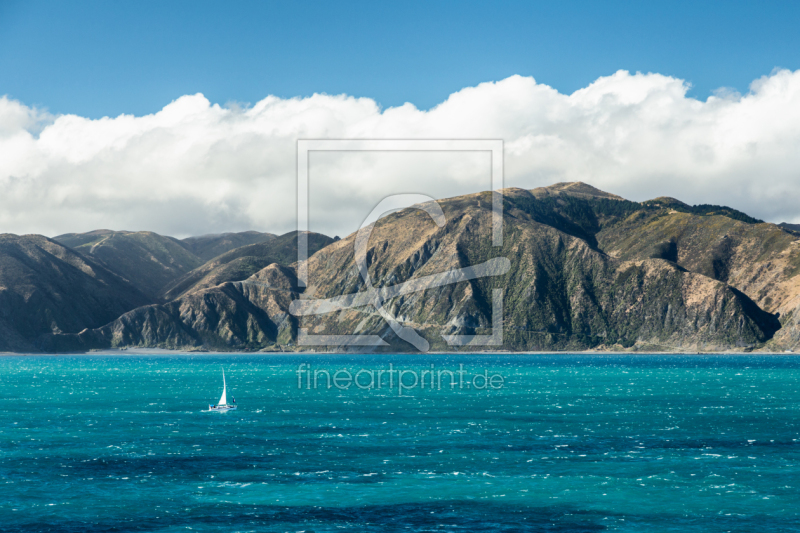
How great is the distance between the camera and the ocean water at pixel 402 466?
148ft

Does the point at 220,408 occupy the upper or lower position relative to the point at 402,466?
lower

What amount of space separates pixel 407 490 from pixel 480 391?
8930 cm

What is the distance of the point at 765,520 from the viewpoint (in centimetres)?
4456

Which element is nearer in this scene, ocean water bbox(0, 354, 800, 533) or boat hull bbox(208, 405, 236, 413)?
ocean water bbox(0, 354, 800, 533)

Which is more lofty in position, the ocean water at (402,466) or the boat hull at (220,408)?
the ocean water at (402,466)

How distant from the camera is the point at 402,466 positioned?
60.2m

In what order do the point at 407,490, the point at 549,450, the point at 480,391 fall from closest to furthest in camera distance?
the point at 407,490, the point at 549,450, the point at 480,391

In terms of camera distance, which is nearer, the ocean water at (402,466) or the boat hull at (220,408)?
the ocean water at (402,466)

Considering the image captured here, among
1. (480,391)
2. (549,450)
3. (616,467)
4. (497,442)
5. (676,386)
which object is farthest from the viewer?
(676,386)

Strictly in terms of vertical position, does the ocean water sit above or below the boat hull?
above

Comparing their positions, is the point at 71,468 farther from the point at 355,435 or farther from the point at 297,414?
the point at 297,414

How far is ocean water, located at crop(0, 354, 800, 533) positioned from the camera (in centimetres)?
4512

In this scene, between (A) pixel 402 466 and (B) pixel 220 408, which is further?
(B) pixel 220 408

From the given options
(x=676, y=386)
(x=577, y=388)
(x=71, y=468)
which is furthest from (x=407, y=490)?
(x=676, y=386)
